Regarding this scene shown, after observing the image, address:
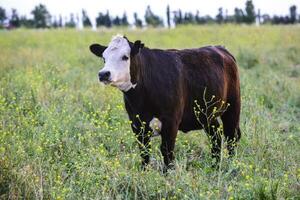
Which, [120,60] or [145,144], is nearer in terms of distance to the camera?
[120,60]

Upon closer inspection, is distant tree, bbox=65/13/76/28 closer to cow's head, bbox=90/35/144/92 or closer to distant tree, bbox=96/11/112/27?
distant tree, bbox=96/11/112/27

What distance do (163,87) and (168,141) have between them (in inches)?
24.1

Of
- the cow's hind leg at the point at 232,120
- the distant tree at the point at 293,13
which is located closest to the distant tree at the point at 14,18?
the distant tree at the point at 293,13

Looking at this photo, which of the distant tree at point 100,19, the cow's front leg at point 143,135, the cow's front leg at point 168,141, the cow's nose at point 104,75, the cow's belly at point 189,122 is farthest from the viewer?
the distant tree at point 100,19

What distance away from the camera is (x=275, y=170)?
5359 mm

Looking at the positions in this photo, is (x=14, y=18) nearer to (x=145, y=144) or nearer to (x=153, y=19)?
(x=153, y=19)

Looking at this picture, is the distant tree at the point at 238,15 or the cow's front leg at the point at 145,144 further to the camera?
the distant tree at the point at 238,15

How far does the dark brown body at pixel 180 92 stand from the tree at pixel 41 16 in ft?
119

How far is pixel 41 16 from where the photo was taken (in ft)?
138

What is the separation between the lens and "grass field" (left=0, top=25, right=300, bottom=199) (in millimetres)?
4785

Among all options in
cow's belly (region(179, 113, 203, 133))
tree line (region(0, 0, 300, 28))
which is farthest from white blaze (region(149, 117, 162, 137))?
tree line (region(0, 0, 300, 28))

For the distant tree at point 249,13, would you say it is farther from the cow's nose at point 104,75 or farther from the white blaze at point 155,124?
the cow's nose at point 104,75

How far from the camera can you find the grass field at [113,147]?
4785mm

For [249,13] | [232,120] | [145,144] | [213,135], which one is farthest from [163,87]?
[249,13]
